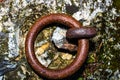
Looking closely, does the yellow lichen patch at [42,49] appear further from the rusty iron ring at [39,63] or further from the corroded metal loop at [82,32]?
the corroded metal loop at [82,32]

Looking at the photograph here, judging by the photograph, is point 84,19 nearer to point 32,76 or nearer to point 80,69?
point 80,69

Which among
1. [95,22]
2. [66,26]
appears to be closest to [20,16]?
[66,26]

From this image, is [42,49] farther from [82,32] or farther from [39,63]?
[82,32]

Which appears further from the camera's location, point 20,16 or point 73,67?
point 20,16

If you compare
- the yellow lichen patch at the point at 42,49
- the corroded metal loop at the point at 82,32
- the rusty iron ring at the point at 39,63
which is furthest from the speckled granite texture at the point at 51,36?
the corroded metal loop at the point at 82,32

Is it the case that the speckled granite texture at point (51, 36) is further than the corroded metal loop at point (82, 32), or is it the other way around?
the speckled granite texture at point (51, 36)

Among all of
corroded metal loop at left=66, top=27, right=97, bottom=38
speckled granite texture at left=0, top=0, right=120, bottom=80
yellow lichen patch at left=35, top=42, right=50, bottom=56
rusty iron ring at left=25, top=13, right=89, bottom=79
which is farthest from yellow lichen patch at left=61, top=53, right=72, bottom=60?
corroded metal loop at left=66, top=27, right=97, bottom=38
